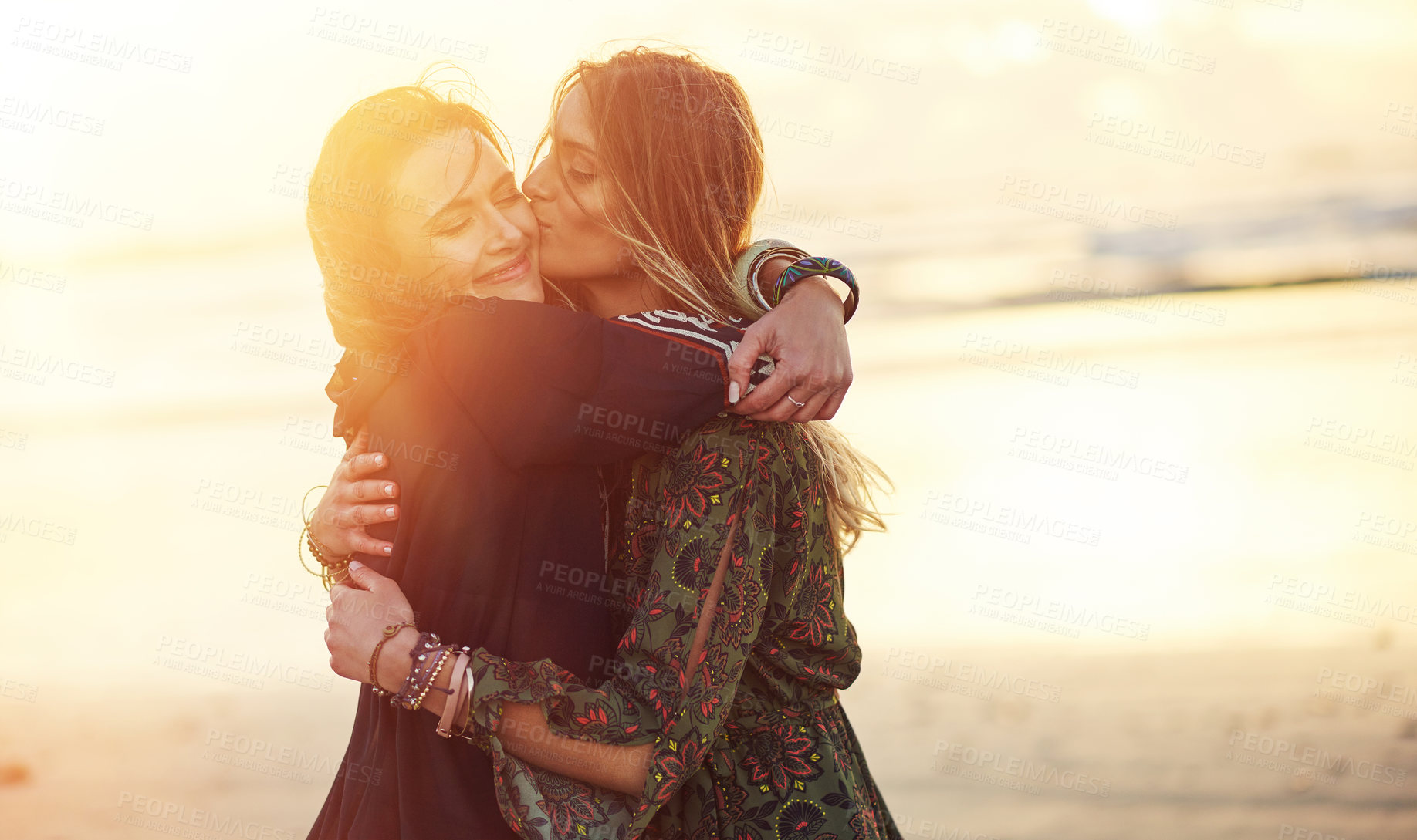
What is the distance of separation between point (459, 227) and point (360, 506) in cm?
44

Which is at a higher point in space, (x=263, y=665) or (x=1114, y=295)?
(x=1114, y=295)

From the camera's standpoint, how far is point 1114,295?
8.76 meters

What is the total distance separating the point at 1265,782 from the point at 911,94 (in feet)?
20.9

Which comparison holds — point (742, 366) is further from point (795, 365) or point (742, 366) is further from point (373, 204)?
point (373, 204)

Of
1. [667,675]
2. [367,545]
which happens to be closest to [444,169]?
[367,545]

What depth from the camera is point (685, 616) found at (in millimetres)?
1310

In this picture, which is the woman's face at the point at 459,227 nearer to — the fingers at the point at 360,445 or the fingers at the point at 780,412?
the fingers at the point at 360,445

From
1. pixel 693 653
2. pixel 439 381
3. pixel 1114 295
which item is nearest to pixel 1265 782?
pixel 693 653

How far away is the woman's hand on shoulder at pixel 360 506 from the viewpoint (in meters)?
1.51

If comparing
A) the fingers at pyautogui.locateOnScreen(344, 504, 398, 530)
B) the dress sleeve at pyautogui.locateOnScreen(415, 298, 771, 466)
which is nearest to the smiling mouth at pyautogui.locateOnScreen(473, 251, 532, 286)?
the dress sleeve at pyautogui.locateOnScreen(415, 298, 771, 466)

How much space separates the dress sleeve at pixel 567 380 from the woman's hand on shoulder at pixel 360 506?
243 mm

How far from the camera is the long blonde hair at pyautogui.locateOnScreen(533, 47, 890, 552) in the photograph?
1624mm

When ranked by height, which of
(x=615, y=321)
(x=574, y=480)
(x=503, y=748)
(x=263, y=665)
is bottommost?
(x=263, y=665)

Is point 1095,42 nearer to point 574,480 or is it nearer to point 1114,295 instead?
point 1114,295
